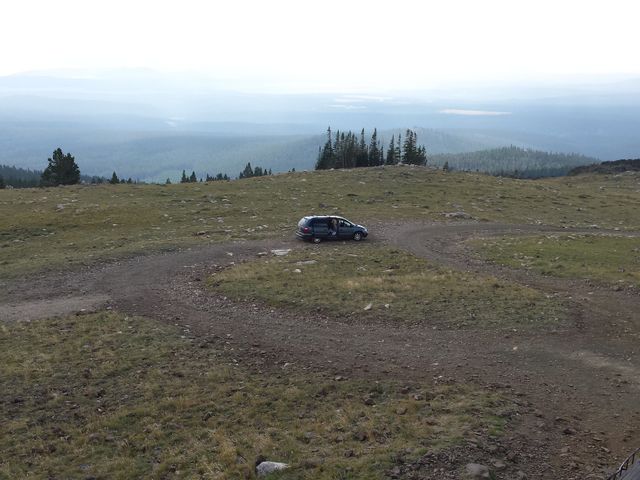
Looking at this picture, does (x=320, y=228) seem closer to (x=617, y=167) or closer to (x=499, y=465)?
(x=499, y=465)

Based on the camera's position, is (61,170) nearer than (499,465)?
No

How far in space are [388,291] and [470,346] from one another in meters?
6.59

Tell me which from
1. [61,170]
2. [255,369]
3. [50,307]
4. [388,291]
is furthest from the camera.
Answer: [61,170]

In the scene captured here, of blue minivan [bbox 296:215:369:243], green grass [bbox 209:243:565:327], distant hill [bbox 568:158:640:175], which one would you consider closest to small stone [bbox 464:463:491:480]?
green grass [bbox 209:243:565:327]

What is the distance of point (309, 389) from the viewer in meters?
15.5

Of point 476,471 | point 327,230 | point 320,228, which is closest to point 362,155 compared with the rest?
point 327,230

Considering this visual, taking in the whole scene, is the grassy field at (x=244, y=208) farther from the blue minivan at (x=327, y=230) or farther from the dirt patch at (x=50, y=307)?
the dirt patch at (x=50, y=307)

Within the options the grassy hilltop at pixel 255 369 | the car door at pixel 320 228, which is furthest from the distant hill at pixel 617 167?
the car door at pixel 320 228

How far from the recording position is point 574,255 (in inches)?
1271

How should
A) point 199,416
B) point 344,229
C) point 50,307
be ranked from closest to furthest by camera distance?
1. point 199,416
2. point 50,307
3. point 344,229

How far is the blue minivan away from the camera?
37406 millimetres

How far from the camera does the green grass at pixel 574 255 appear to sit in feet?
91.4

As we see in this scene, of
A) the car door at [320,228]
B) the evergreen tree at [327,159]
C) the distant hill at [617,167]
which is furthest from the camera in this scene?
the evergreen tree at [327,159]

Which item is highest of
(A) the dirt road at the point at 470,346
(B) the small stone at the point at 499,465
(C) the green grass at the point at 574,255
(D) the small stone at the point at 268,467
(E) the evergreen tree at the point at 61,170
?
(E) the evergreen tree at the point at 61,170
